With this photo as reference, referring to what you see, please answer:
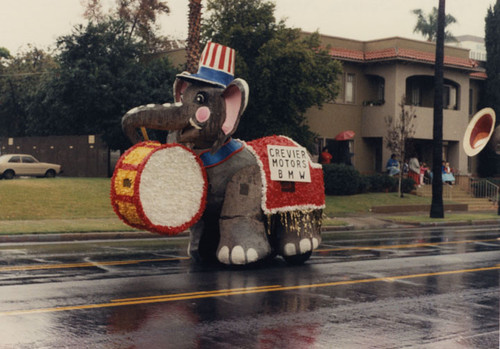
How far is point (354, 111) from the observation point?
132 ft

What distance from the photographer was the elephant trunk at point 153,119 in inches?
427

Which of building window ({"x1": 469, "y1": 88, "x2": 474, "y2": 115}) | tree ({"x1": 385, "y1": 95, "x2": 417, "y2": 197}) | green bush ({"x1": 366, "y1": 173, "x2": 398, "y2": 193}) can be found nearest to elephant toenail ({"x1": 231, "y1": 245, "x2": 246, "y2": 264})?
tree ({"x1": 385, "y1": 95, "x2": 417, "y2": 197})

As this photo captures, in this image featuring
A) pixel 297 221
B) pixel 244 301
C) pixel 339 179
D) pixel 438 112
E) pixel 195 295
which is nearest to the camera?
pixel 244 301

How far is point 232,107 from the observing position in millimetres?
11453

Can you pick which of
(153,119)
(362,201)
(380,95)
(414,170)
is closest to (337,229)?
(362,201)

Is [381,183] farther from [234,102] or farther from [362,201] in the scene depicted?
[234,102]

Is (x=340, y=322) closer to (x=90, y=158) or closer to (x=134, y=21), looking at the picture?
(x=90, y=158)

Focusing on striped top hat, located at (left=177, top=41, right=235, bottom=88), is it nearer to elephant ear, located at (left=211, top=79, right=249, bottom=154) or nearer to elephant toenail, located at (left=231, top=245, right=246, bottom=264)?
elephant ear, located at (left=211, top=79, right=249, bottom=154)

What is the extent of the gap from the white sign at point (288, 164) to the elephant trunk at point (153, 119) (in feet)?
5.05

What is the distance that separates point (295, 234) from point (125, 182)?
10.4ft

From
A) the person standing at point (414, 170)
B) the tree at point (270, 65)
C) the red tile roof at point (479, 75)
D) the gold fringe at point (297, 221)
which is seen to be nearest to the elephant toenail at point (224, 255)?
the gold fringe at point (297, 221)

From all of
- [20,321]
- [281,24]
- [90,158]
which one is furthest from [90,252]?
[90,158]

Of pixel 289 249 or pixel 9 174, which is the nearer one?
pixel 289 249

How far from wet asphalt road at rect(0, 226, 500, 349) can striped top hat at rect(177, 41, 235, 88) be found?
3.01 m
